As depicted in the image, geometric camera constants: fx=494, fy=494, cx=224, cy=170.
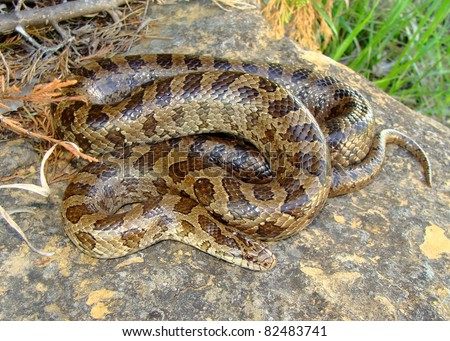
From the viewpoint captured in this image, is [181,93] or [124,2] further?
[124,2]

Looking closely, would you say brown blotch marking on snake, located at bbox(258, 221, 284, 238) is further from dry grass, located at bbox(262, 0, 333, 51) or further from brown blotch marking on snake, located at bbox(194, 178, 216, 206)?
dry grass, located at bbox(262, 0, 333, 51)

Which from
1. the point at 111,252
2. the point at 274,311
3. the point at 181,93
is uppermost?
the point at 181,93

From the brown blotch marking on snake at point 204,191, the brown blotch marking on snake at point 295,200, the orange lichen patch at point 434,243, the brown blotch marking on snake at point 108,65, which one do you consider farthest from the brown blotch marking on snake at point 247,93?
the orange lichen patch at point 434,243

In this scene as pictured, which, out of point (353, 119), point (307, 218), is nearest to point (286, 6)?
point (353, 119)

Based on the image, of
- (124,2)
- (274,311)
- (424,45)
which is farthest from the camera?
(424,45)

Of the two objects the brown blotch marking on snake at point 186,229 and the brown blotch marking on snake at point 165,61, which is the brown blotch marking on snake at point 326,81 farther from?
the brown blotch marking on snake at point 186,229

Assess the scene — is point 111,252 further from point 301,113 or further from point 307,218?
point 301,113

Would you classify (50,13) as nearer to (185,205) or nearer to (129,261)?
(185,205)

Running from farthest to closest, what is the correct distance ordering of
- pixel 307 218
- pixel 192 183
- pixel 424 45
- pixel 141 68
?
pixel 424 45 → pixel 141 68 → pixel 192 183 → pixel 307 218

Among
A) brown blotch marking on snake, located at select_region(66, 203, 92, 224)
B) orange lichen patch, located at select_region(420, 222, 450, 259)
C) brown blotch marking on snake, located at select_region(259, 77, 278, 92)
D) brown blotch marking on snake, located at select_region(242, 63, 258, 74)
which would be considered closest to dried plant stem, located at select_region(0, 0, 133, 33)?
brown blotch marking on snake, located at select_region(242, 63, 258, 74)
